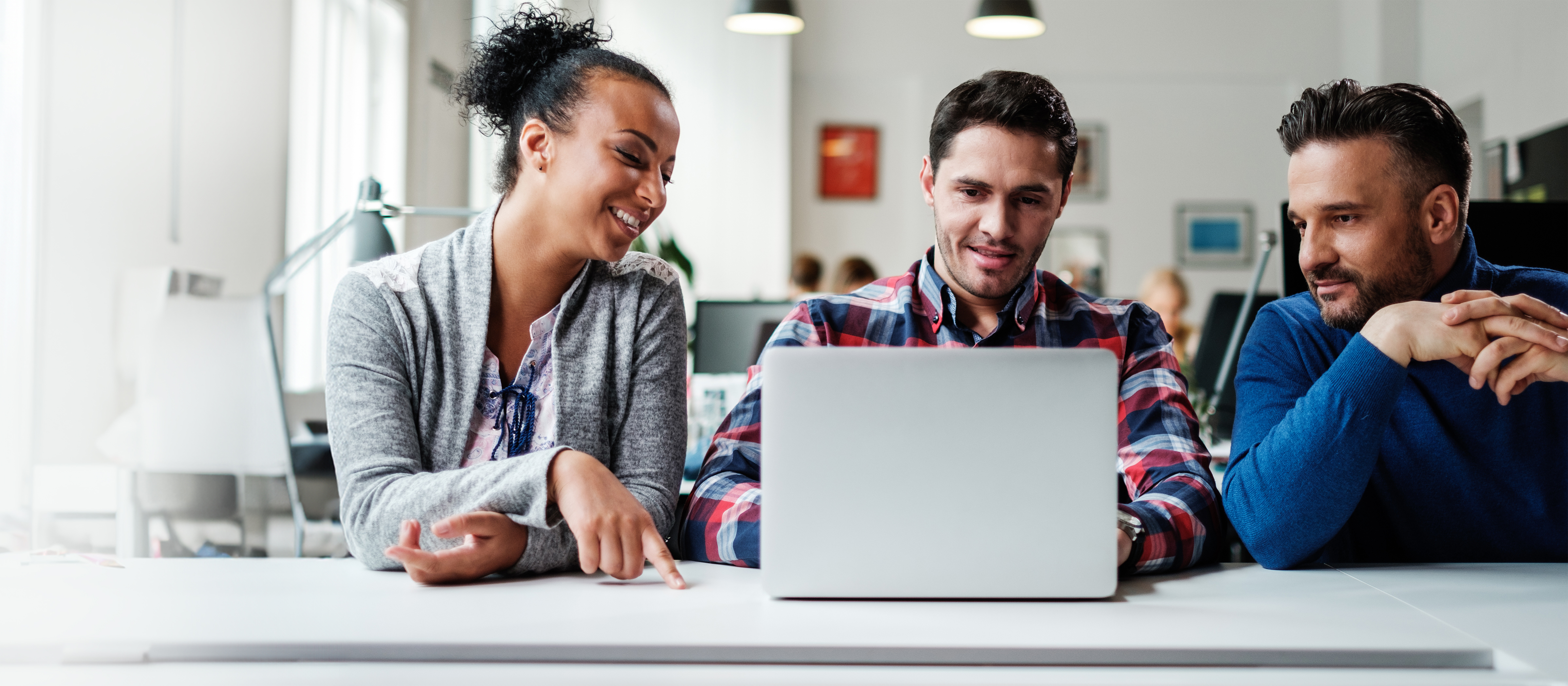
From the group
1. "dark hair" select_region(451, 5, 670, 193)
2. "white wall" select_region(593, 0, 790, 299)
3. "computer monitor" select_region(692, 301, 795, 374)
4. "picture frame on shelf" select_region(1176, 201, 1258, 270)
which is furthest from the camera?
"picture frame on shelf" select_region(1176, 201, 1258, 270)

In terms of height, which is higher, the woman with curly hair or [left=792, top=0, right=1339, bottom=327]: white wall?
[left=792, top=0, right=1339, bottom=327]: white wall

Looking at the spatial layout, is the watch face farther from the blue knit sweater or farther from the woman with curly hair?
the woman with curly hair

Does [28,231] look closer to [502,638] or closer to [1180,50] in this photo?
[502,638]

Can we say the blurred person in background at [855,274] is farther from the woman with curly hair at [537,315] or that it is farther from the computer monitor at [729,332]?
the woman with curly hair at [537,315]

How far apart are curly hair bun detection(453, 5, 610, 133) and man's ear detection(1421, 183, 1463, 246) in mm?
1021

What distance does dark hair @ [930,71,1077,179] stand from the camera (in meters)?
1.25

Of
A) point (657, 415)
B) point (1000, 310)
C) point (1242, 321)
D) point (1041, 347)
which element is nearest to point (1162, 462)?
point (1041, 347)

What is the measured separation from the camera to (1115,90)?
20.7 ft

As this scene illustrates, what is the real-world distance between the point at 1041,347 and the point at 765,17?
3183mm

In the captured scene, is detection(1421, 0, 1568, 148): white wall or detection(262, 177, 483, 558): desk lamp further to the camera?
detection(1421, 0, 1568, 148): white wall

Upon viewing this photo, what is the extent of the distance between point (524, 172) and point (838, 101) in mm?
5256

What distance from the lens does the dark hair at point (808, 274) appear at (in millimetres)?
5285

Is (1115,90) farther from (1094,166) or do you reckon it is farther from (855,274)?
(855,274)

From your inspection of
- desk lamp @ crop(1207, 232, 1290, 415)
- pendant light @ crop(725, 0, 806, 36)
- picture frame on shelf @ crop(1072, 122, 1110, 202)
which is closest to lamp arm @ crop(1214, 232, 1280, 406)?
desk lamp @ crop(1207, 232, 1290, 415)
